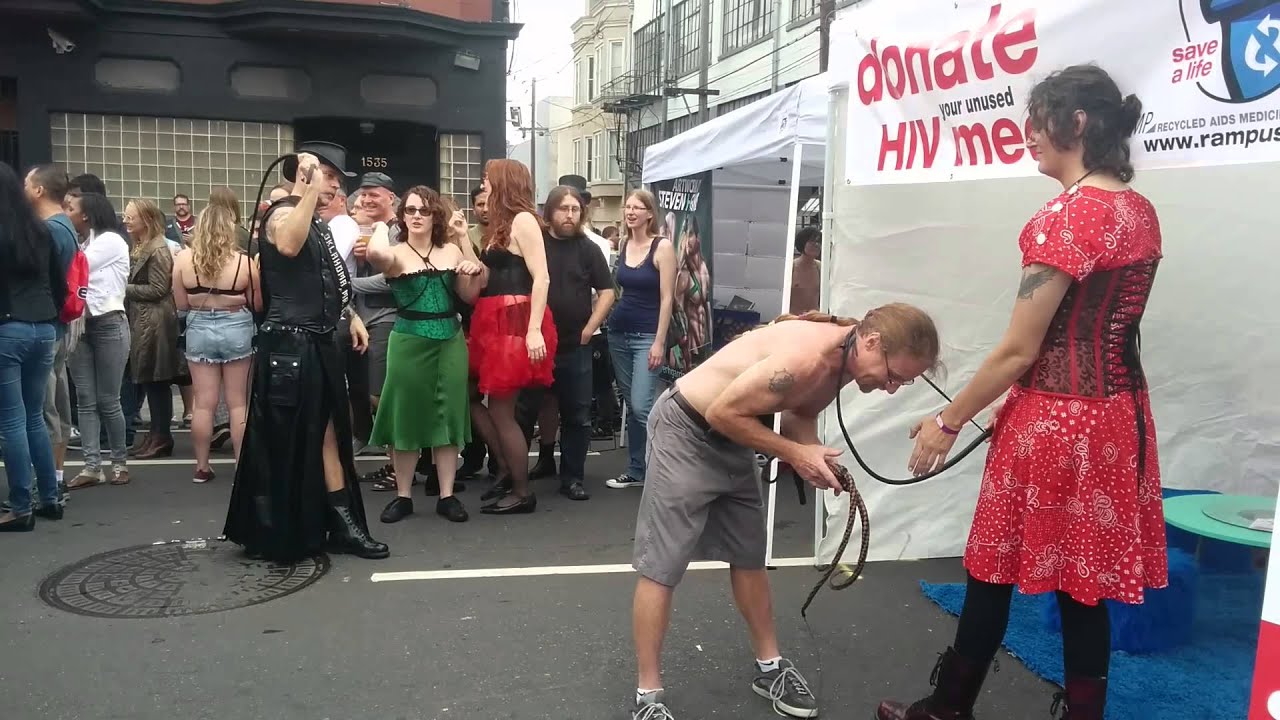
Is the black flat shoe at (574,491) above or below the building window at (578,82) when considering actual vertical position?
below

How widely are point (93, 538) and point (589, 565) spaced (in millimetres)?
2524

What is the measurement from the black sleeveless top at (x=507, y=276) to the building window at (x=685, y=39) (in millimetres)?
18870

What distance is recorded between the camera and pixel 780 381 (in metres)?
2.62

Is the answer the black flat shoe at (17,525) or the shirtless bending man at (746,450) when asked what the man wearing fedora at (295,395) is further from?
the shirtless bending man at (746,450)

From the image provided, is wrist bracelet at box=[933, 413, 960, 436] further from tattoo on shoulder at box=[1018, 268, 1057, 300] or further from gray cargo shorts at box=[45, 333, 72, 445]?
gray cargo shorts at box=[45, 333, 72, 445]

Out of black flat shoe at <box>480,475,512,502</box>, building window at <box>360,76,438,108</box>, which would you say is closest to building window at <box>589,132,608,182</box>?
building window at <box>360,76,438,108</box>

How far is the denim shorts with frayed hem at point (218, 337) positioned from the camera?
222 inches

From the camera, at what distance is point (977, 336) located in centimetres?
448

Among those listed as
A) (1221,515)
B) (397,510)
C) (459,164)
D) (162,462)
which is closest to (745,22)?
(459,164)

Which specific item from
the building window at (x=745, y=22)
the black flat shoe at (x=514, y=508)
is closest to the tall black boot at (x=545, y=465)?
the black flat shoe at (x=514, y=508)

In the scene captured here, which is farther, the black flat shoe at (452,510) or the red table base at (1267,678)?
the black flat shoe at (452,510)

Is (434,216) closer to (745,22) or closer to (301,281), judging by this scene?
(301,281)

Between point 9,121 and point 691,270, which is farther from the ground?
point 9,121

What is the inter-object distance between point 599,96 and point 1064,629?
37544 millimetres
